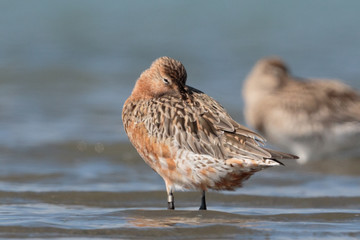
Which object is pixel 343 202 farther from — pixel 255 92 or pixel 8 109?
pixel 8 109

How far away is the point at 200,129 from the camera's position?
6.39 meters

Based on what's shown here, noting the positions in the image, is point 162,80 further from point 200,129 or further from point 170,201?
point 170,201

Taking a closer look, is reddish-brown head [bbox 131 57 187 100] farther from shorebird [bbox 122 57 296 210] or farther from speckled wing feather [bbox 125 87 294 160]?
speckled wing feather [bbox 125 87 294 160]

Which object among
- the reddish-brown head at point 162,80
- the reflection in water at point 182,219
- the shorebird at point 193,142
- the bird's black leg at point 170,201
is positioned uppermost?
the reddish-brown head at point 162,80

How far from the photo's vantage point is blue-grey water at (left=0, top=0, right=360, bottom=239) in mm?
6375

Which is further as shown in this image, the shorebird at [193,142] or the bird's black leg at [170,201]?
the bird's black leg at [170,201]

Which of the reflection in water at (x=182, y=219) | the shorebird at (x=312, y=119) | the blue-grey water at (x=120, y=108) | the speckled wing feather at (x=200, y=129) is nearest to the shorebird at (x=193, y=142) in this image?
the speckled wing feather at (x=200, y=129)

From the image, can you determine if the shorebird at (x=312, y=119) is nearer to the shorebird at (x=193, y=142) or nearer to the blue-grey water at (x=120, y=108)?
the blue-grey water at (x=120, y=108)

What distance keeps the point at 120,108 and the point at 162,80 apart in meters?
6.08

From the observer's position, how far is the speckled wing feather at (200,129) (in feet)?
20.5

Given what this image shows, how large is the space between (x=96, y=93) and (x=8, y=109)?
2.29 meters

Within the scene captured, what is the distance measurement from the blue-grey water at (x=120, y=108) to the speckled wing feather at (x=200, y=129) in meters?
0.60

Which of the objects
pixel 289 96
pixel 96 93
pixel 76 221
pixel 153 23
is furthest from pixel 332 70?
pixel 76 221

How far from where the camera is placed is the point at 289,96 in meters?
10.3
